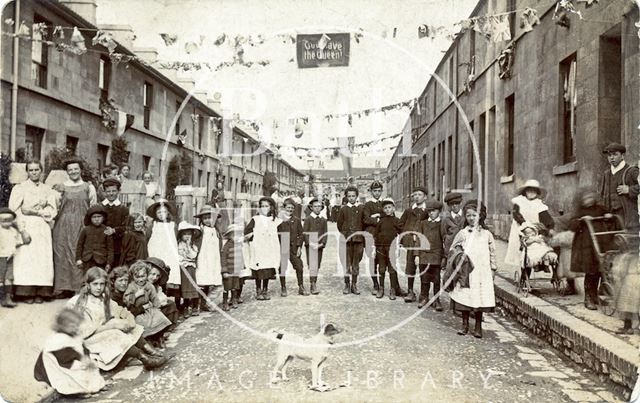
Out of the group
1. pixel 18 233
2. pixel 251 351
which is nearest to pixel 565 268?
pixel 251 351

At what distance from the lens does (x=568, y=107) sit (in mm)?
8234

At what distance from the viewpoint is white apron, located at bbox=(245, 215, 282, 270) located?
7.37 m

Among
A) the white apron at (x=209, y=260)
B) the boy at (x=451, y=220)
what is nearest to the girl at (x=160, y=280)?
the white apron at (x=209, y=260)

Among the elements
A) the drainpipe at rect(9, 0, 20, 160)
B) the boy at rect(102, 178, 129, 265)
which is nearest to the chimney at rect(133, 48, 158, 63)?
the drainpipe at rect(9, 0, 20, 160)

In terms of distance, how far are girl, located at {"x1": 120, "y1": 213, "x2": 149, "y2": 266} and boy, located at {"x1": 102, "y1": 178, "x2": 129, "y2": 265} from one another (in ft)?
0.26

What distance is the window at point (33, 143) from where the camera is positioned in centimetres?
734

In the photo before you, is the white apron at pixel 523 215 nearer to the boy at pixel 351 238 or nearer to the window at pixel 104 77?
the boy at pixel 351 238

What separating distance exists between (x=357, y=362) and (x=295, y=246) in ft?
11.5

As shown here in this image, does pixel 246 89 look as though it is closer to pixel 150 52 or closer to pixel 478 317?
pixel 150 52

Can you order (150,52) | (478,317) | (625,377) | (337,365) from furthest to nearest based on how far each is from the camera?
(150,52) < (478,317) < (337,365) < (625,377)

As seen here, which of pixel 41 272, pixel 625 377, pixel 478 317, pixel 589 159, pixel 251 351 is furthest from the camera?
pixel 589 159

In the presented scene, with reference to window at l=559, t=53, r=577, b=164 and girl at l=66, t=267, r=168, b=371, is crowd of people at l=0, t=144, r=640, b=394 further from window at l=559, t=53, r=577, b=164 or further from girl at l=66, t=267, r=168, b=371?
window at l=559, t=53, r=577, b=164

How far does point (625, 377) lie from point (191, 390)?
3.23m

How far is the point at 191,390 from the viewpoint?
3.87 metres
